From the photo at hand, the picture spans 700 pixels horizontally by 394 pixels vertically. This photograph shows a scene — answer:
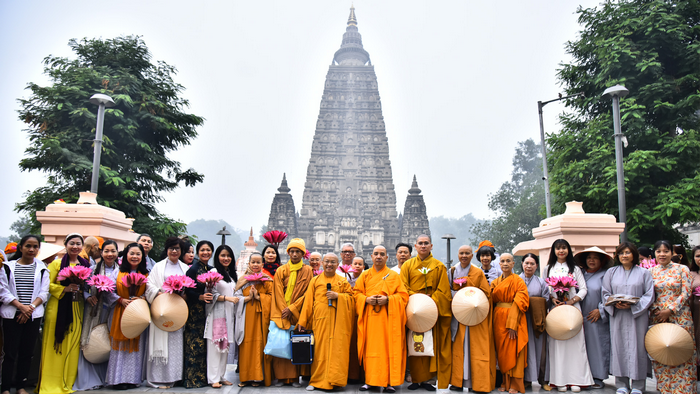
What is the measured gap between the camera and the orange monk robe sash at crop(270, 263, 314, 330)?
5.65 metres

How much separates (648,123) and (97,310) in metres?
15.4

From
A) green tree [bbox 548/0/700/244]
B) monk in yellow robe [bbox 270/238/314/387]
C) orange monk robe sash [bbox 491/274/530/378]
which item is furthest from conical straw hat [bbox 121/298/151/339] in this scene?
green tree [bbox 548/0/700/244]

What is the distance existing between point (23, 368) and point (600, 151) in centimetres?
1439

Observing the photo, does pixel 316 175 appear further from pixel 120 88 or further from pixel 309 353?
pixel 309 353

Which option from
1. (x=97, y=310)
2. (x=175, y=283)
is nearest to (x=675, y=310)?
(x=175, y=283)

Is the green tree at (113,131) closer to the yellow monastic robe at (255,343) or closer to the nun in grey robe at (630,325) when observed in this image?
the yellow monastic robe at (255,343)

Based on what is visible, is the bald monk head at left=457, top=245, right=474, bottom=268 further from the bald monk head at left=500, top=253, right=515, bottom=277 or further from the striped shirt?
the striped shirt

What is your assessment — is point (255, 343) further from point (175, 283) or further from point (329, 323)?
point (175, 283)

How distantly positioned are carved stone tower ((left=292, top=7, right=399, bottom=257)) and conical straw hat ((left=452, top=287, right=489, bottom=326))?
136 ft

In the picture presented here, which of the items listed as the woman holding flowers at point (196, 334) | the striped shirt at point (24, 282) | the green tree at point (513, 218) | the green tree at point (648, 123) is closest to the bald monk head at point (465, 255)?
the woman holding flowers at point (196, 334)

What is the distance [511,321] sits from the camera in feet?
17.9

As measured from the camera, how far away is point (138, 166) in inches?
626

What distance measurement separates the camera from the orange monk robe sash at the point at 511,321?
5.48 meters

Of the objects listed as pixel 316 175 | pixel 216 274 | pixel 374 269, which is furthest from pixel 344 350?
pixel 316 175
